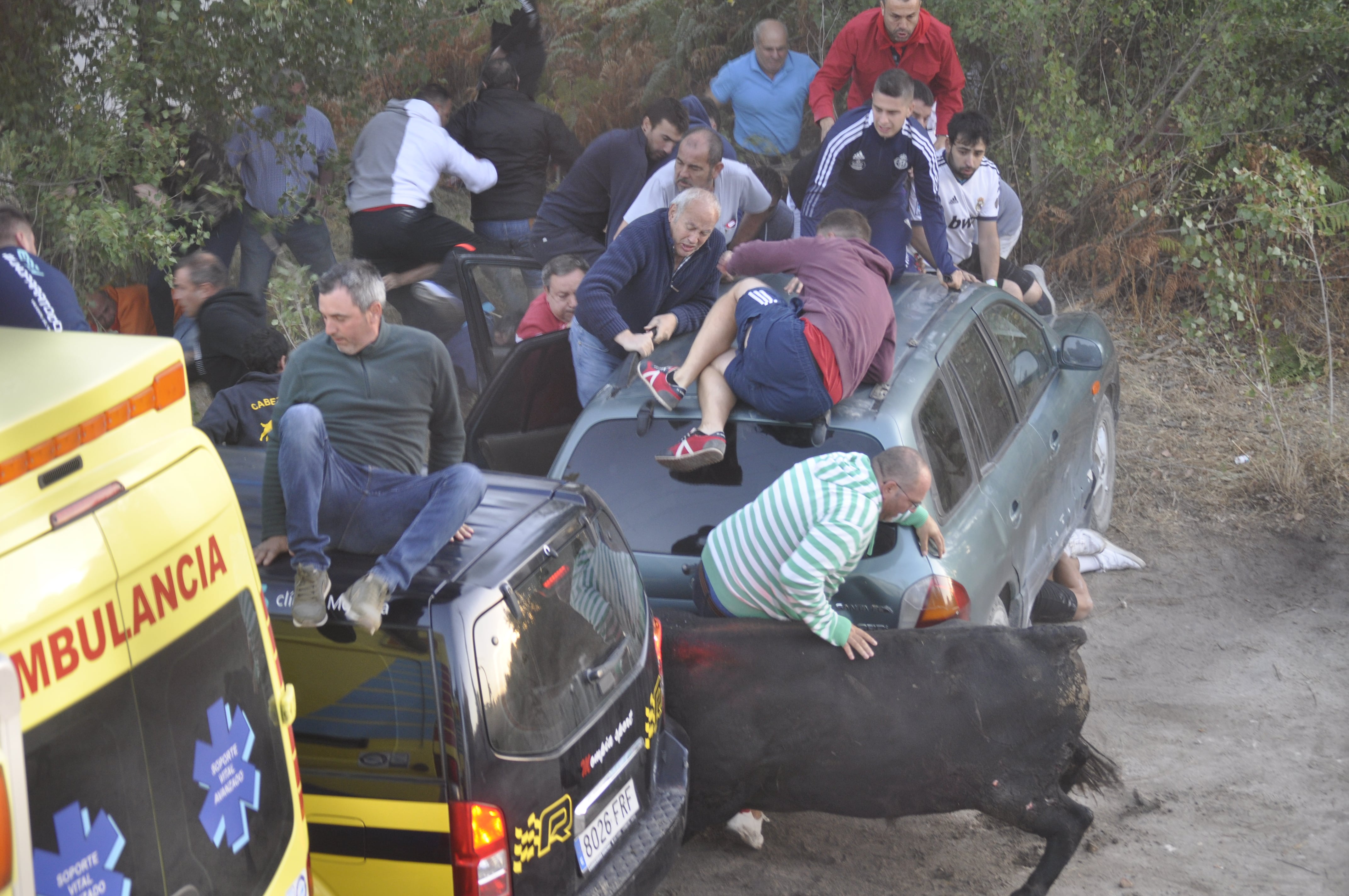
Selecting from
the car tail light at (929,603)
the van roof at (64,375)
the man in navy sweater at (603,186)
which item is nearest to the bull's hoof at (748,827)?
the car tail light at (929,603)

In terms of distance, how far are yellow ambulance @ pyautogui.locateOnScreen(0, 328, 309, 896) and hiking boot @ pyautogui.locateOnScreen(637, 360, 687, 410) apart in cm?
239

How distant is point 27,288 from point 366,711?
294 centimetres

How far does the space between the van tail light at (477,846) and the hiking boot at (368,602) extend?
510 millimetres

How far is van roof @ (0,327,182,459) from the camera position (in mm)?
2107

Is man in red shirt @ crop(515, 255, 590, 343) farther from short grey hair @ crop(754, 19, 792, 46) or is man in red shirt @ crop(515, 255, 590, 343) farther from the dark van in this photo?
short grey hair @ crop(754, 19, 792, 46)

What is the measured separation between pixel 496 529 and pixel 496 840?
89 cm

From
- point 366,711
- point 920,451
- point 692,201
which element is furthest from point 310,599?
point 692,201

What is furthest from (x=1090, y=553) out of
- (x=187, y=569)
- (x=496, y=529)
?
(x=187, y=569)

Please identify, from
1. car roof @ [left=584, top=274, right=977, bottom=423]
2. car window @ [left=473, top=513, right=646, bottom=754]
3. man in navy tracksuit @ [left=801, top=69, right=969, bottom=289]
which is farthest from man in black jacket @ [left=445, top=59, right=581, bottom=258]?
car window @ [left=473, top=513, right=646, bottom=754]

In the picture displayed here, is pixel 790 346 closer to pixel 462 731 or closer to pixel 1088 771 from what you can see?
pixel 1088 771

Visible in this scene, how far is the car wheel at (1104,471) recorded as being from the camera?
7195 millimetres

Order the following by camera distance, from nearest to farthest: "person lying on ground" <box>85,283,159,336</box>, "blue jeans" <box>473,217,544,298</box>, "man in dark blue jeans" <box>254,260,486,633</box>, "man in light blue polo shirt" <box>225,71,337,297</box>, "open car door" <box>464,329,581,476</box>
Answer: "man in dark blue jeans" <box>254,260,486,633</box> < "open car door" <box>464,329,581,476</box> < "person lying on ground" <box>85,283,159,336</box> < "man in light blue polo shirt" <box>225,71,337,297</box> < "blue jeans" <box>473,217,544,298</box>

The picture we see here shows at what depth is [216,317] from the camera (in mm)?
5809

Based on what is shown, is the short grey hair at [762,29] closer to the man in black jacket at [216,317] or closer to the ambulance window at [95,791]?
the man in black jacket at [216,317]
